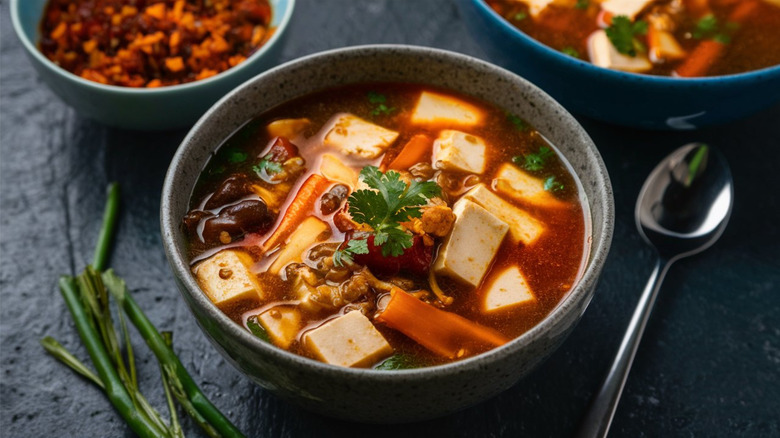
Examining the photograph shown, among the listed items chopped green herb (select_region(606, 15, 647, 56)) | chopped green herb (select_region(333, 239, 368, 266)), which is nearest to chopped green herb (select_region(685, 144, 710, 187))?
chopped green herb (select_region(606, 15, 647, 56))

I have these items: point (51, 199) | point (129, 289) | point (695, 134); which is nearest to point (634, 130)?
point (695, 134)

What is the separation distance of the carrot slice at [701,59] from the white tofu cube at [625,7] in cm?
29

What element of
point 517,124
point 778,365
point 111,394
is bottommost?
point 111,394

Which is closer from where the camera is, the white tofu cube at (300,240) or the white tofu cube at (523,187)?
the white tofu cube at (300,240)

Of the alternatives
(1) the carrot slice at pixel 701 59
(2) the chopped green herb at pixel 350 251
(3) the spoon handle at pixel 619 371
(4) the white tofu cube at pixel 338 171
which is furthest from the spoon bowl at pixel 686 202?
A: (2) the chopped green herb at pixel 350 251

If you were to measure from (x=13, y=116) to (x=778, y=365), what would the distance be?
3.07 metres

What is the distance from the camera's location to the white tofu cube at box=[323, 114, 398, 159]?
273cm

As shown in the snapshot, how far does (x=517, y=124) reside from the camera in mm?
2773

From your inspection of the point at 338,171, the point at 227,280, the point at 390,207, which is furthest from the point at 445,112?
the point at 227,280

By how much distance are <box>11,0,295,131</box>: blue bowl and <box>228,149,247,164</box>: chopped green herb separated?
492 mm

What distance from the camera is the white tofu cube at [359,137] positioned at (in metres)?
2.73

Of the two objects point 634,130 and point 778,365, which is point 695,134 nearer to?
point 634,130

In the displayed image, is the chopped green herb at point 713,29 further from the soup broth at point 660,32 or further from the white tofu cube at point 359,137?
the white tofu cube at point 359,137

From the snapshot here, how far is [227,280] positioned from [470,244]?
2.30ft
